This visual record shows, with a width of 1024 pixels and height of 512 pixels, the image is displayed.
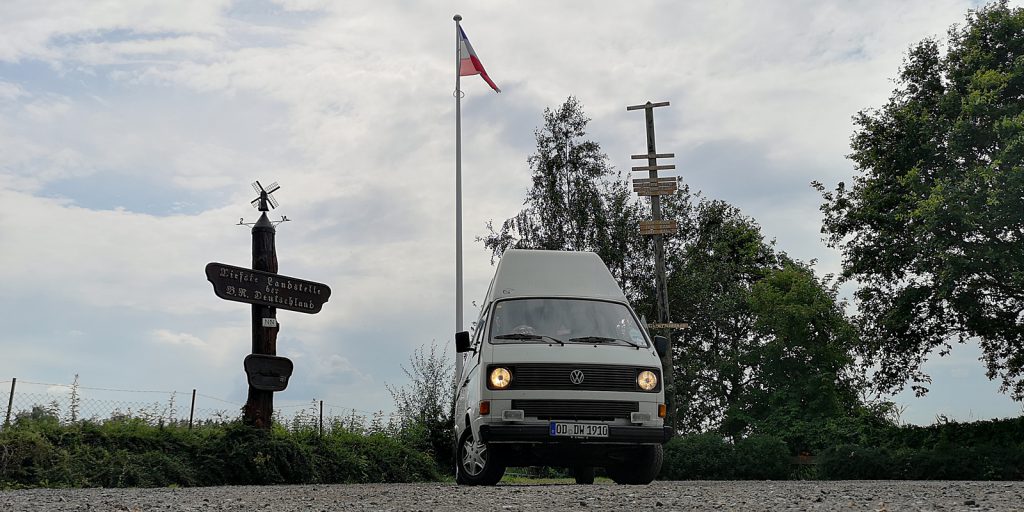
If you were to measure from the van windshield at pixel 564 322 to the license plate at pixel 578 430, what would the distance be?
1140mm

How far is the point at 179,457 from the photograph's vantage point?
15984 mm

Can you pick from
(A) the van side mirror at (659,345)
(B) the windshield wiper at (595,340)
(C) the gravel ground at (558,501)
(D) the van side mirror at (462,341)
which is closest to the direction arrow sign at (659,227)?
(A) the van side mirror at (659,345)

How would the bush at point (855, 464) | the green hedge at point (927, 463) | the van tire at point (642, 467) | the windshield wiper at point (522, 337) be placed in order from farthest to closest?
the bush at point (855, 464) → the green hedge at point (927, 463) → the van tire at point (642, 467) → the windshield wiper at point (522, 337)

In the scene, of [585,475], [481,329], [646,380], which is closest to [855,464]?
[585,475]

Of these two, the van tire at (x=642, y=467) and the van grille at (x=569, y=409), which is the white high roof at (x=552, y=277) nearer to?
the van grille at (x=569, y=409)

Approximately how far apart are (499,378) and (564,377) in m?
0.80

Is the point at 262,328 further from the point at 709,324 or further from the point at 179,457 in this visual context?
the point at 709,324

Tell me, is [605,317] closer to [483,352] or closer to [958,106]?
[483,352]

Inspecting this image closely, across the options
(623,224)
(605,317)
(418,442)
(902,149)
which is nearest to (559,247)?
(623,224)

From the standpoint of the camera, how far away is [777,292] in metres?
37.7

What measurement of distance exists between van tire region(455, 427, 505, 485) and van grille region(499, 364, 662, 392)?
1.11m

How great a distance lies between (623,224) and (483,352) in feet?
86.1

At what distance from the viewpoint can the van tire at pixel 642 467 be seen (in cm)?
1198

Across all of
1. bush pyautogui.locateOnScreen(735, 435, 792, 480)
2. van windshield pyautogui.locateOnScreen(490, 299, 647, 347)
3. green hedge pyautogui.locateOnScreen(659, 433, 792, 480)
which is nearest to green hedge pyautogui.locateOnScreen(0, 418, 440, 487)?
van windshield pyautogui.locateOnScreen(490, 299, 647, 347)
